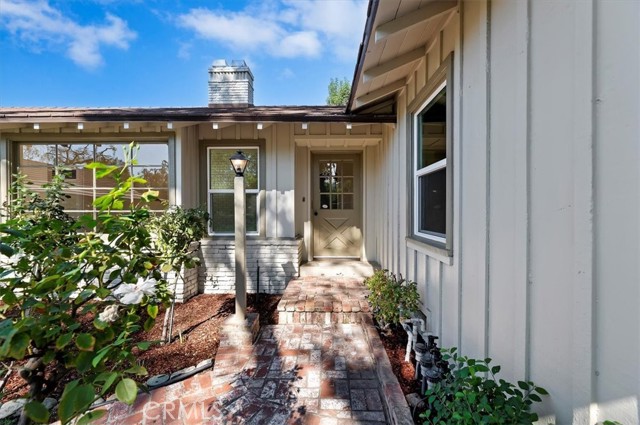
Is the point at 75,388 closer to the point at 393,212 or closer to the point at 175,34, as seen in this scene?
the point at 393,212

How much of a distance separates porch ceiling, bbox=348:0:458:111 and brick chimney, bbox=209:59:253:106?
3.65 m

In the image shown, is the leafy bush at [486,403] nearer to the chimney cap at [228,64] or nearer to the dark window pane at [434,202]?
the dark window pane at [434,202]

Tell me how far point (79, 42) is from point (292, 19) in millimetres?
7456

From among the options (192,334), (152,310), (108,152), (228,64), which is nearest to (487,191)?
(152,310)

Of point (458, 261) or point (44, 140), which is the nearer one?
point (458, 261)

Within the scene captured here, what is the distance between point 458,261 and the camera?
2.11 m

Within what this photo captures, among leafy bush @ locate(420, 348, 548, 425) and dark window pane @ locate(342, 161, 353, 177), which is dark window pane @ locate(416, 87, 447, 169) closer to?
leafy bush @ locate(420, 348, 548, 425)

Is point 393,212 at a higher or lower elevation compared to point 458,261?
higher

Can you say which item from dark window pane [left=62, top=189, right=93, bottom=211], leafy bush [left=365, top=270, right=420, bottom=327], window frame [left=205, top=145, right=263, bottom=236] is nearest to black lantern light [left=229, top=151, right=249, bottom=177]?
window frame [left=205, top=145, right=263, bottom=236]

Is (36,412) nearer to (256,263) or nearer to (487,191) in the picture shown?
(487,191)

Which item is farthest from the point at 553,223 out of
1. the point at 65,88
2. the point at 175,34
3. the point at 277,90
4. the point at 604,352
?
the point at 65,88

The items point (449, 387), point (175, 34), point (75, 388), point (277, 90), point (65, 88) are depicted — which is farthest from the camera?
point (277, 90)

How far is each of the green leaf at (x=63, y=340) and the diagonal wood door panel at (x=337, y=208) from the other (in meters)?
4.92

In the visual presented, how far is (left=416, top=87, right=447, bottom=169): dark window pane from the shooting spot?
2584 millimetres
